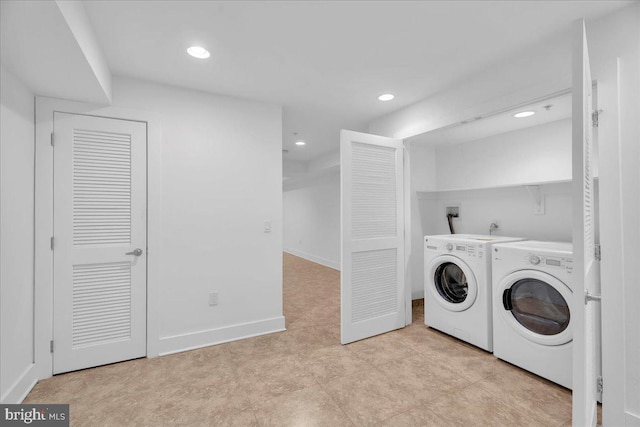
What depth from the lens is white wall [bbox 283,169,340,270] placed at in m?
6.08

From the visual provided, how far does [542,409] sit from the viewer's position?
1762 mm

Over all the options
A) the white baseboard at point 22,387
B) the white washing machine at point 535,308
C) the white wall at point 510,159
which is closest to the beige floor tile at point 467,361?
the white washing machine at point 535,308

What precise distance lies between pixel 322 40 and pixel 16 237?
2338 millimetres

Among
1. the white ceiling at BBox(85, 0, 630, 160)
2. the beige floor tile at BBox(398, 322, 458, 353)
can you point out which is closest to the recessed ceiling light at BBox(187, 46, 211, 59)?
the white ceiling at BBox(85, 0, 630, 160)

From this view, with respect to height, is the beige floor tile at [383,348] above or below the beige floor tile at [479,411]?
above

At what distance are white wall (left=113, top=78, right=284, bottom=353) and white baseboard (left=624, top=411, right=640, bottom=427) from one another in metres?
2.48

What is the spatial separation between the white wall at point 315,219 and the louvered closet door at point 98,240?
3.92m

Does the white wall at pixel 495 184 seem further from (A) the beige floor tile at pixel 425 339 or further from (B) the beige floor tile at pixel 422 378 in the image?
(B) the beige floor tile at pixel 422 378

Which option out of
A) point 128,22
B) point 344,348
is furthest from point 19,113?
point 344,348

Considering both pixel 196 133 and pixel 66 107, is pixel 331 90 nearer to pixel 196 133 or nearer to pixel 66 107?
pixel 196 133

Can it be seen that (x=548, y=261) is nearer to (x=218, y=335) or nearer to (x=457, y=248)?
(x=457, y=248)

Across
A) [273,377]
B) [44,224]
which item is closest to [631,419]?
[273,377]

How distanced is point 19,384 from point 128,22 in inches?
91.6

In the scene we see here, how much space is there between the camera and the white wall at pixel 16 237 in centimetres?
171
